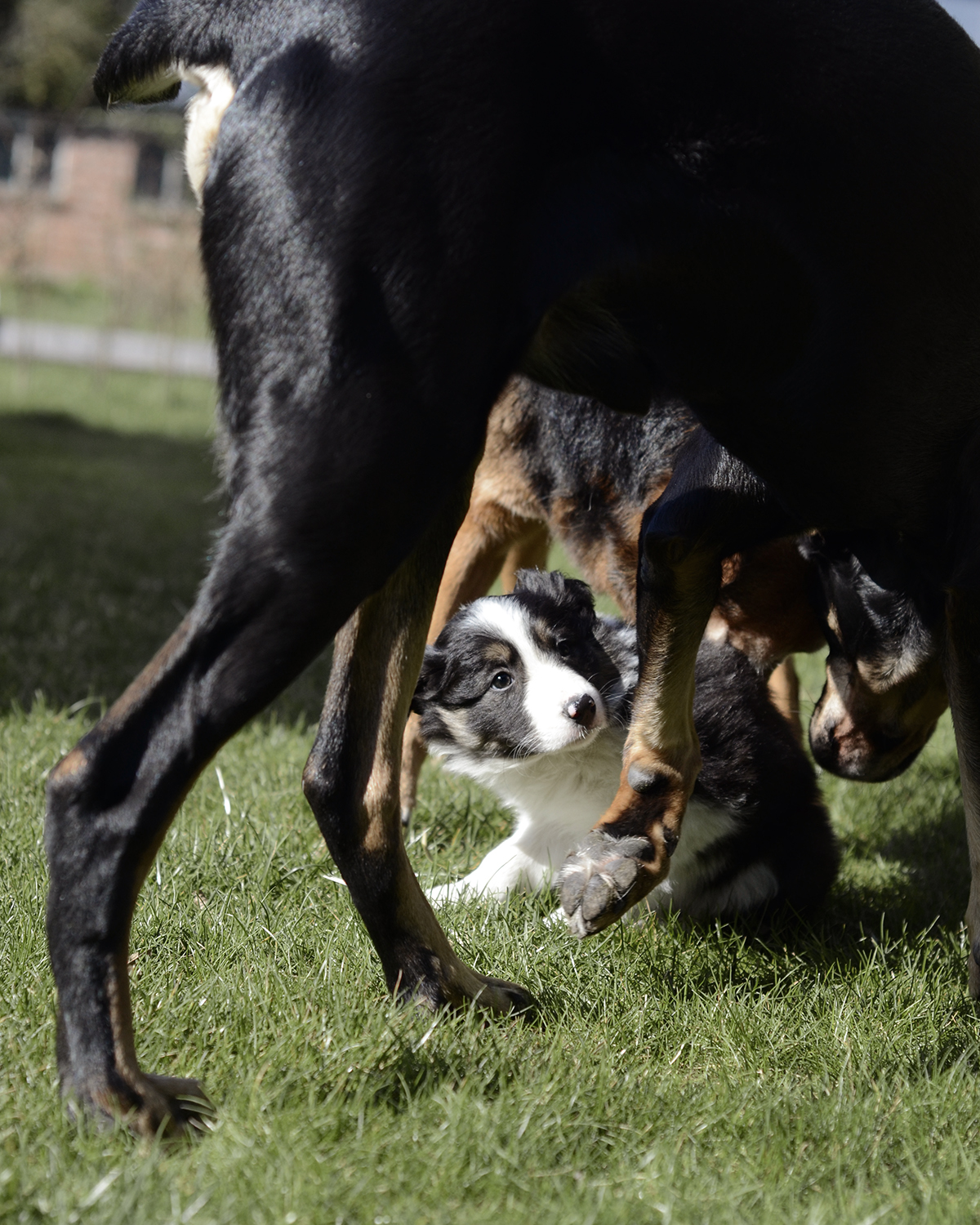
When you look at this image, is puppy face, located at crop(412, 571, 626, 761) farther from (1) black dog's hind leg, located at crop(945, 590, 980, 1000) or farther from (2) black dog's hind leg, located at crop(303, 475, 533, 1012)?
(1) black dog's hind leg, located at crop(945, 590, 980, 1000)

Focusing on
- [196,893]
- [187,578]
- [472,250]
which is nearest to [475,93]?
[472,250]

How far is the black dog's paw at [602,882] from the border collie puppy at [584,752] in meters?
0.65

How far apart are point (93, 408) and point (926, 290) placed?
49.6 ft

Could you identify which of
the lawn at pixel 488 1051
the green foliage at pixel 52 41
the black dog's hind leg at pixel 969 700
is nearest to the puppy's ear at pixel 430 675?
the lawn at pixel 488 1051

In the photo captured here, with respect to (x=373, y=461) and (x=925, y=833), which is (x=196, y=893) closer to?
(x=373, y=461)

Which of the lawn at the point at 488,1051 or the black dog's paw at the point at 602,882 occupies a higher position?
the black dog's paw at the point at 602,882

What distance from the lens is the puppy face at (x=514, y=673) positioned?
3.41 metres

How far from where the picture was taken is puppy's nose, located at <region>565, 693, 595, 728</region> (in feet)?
10.7

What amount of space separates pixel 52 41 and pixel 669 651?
550 inches

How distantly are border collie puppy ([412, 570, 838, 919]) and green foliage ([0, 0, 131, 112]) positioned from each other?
11715mm

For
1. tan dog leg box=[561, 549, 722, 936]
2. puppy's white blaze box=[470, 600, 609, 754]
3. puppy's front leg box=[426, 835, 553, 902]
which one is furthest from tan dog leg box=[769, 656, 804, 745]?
tan dog leg box=[561, 549, 722, 936]

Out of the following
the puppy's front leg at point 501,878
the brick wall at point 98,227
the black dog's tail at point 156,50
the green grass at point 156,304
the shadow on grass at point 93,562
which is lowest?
the shadow on grass at point 93,562

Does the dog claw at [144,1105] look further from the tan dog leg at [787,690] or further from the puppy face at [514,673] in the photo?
the tan dog leg at [787,690]

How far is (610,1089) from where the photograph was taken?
7.34 ft
